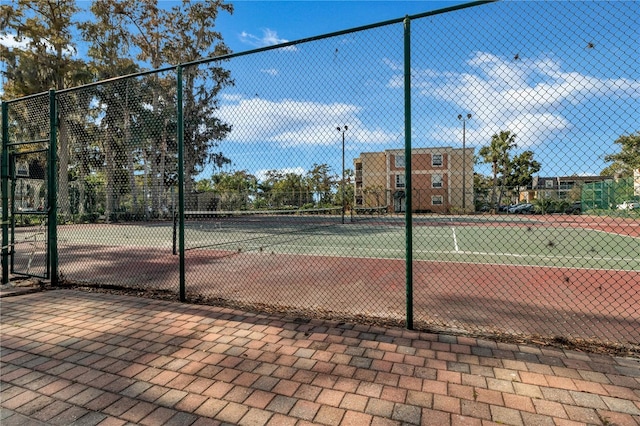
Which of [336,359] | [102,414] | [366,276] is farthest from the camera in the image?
[366,276]

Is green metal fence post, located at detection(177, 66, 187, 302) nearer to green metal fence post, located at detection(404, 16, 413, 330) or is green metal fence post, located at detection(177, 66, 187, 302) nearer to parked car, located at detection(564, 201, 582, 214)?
green metal fence post, located at detection(404, 16, 413, 330)

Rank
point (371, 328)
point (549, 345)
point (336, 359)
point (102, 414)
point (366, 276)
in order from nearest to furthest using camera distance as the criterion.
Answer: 1. point (102, 414)
2. point (336, 359)
3. point (549, 345)
4. point (371, 328)
5. point (366, 276)

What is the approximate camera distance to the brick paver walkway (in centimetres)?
210

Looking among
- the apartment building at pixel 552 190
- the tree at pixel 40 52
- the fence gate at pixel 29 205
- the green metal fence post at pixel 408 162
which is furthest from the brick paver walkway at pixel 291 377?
the tree at pixel 40 52

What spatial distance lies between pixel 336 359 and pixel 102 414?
5.23ft

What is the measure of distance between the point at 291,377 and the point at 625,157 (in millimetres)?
6566

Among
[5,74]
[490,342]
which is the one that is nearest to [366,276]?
[490,342]

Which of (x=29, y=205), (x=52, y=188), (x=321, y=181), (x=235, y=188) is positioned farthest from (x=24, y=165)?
(x=321, y=181)

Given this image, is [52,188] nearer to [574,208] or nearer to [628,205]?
[574,208]

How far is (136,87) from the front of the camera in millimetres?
6508

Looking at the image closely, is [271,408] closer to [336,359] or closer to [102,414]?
[336,359]

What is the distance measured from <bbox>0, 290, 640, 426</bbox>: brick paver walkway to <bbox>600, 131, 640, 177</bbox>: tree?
1756 mm

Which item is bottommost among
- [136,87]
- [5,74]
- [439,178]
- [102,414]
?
[102,414]

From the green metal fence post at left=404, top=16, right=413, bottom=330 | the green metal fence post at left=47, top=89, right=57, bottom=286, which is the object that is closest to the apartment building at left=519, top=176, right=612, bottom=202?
the green metal fence post at left=404, top=16, right=413, bottom=330
